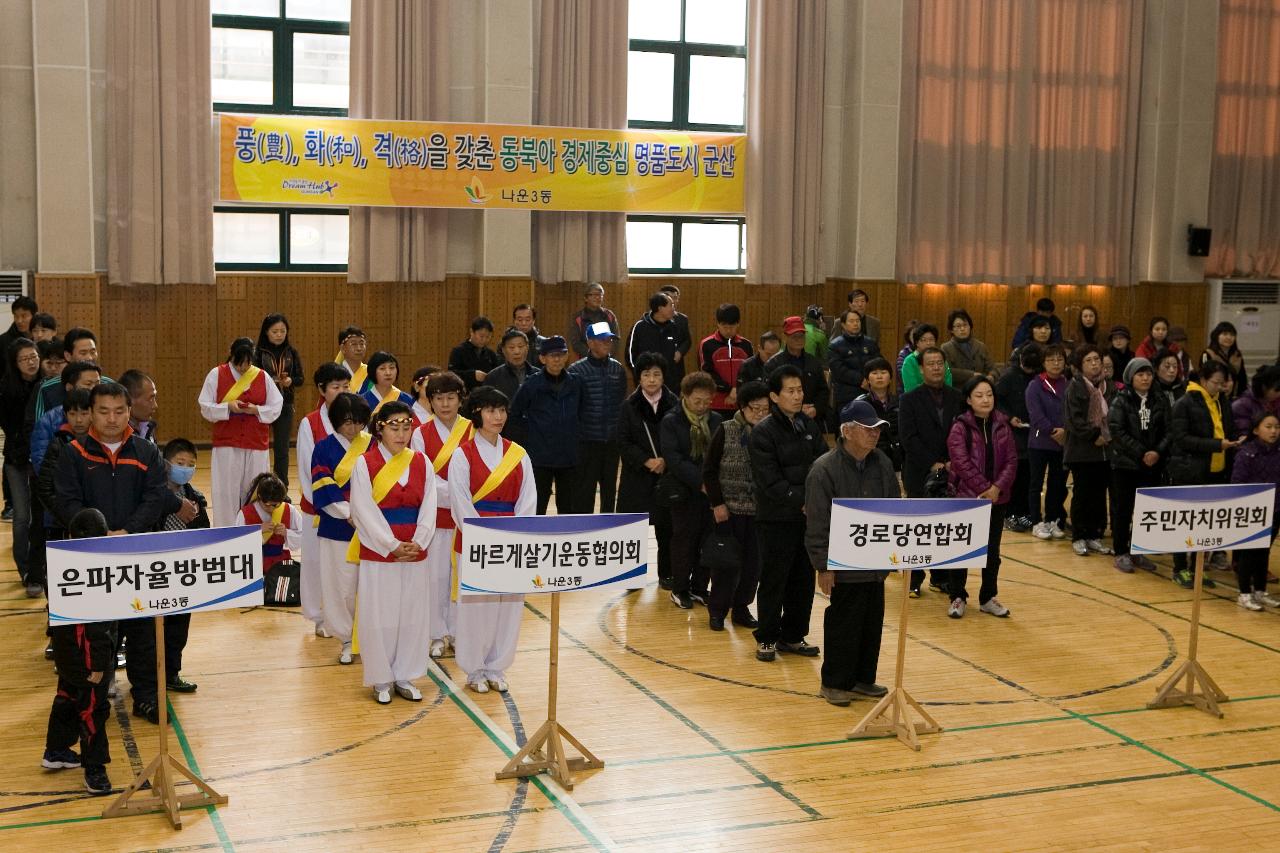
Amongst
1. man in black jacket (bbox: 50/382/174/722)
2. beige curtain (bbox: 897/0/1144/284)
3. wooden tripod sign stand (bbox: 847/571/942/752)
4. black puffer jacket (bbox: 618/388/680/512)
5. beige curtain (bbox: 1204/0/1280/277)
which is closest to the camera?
man in black jacket (bbox: 50/382/174/722)

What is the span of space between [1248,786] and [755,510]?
3394 millimetres

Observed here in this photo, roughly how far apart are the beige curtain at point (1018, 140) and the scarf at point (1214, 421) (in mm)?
7887

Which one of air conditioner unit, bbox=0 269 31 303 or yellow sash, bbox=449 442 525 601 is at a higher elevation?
air conditioner unit, bbox=0 269 31 303

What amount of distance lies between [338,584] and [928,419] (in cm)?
468

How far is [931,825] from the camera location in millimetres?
6648

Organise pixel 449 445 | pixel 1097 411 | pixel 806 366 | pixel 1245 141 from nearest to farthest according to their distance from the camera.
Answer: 1. pixel 449 445
2. pixel 1097 411
3. pixel 806 366
4. pixel 1245 141

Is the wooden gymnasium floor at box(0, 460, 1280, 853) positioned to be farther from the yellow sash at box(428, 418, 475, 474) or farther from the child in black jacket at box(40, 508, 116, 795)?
the yellow sash at box(428, 418, 475, 474)

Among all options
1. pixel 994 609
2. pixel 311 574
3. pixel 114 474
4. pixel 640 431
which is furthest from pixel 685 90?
pixel 114 474

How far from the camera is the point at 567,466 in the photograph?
1081 centimetres

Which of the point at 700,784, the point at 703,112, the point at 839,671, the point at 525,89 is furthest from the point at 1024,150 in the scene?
the point at 700,784

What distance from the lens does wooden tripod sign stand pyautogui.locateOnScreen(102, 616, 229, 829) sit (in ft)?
21.1

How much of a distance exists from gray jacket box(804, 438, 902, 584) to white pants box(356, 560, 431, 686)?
2.26 meters

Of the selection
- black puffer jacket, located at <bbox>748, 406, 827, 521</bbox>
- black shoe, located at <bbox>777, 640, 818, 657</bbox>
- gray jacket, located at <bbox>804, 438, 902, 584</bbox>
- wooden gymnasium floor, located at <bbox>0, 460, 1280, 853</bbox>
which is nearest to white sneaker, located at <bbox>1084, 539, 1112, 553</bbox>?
wooden gymnasium floor, located at <bbox>0, 460, 1280, 853</bbox>

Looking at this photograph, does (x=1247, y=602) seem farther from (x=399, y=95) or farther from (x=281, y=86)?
(x=281, y=86)
